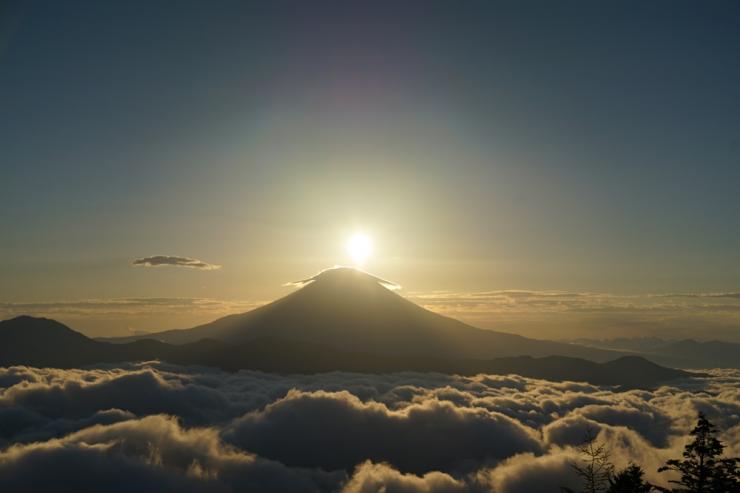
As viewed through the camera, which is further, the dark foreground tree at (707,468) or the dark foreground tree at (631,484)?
the dark foreground tree at (631,484)

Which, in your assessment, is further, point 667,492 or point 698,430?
point 698,430

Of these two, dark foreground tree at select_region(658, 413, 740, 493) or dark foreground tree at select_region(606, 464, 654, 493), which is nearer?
dark foreground tree at select_region(658, 413, 740, 493)

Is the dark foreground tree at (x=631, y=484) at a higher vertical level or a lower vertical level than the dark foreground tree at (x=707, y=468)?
lower

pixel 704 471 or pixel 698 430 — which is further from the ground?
pixel 698 430

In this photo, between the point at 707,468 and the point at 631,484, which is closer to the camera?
the point at 707,468

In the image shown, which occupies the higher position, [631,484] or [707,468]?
[707,468]

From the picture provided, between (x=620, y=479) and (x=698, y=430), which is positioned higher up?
(x=698, y=430)

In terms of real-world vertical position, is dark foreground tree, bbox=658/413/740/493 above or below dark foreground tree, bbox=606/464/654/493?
above

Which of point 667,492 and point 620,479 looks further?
point 620,479

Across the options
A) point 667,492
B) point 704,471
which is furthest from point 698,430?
point 667,492

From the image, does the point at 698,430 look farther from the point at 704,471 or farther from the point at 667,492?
the point at 667,492
